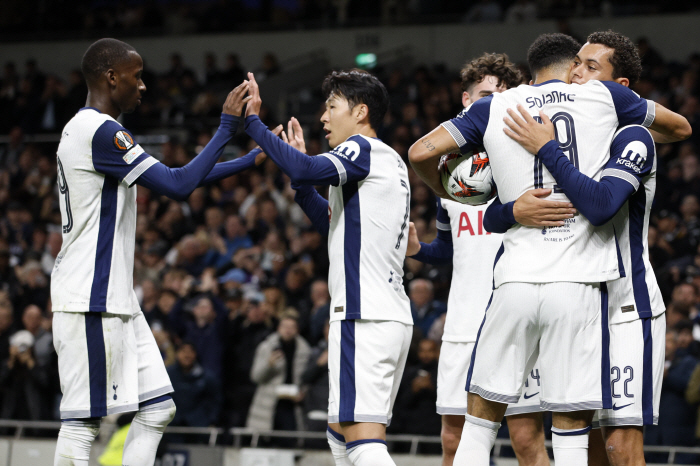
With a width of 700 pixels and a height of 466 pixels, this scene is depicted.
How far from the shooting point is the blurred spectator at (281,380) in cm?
912

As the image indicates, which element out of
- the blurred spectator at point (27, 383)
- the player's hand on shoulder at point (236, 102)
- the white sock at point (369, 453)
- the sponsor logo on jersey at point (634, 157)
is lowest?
the blurred spectator at point (27, 383)

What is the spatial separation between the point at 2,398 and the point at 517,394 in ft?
27.5

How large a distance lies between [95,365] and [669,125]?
329 cm

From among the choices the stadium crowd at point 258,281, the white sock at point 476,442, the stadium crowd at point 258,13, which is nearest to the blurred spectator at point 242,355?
the stadium crowd at point 258,281

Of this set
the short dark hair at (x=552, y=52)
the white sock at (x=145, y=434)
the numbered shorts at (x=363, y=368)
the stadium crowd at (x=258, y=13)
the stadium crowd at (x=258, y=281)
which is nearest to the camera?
the short dark hair at (x=552, y=52)

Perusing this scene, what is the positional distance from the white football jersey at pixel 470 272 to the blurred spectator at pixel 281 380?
3963mm

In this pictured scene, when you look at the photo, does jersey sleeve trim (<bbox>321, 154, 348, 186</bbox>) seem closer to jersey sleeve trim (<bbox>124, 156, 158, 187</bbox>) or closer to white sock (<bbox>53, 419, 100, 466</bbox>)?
jersey sleeve trim (<bbox>124, 156, 158, 187</bbox>)

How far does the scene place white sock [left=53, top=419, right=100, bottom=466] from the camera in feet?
14.5

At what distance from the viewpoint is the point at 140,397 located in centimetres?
465

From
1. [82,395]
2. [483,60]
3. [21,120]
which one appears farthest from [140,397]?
[21,120]

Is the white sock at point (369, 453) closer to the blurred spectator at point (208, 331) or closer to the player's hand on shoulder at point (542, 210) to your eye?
the player's hand on shoulder at point (542, 210)

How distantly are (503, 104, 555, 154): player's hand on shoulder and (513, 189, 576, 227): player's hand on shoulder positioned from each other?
0.22 meters

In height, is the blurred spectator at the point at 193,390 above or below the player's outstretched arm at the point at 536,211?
below

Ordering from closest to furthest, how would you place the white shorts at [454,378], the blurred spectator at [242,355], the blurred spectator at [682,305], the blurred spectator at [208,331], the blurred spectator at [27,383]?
1. the white shorts at [454,378]
2. the blurred spectator at [682,305]
3. the blurred spectator at [242,355]
4. the blurred spectator at [208,331]
5. the blurred spectator at [27,383]
